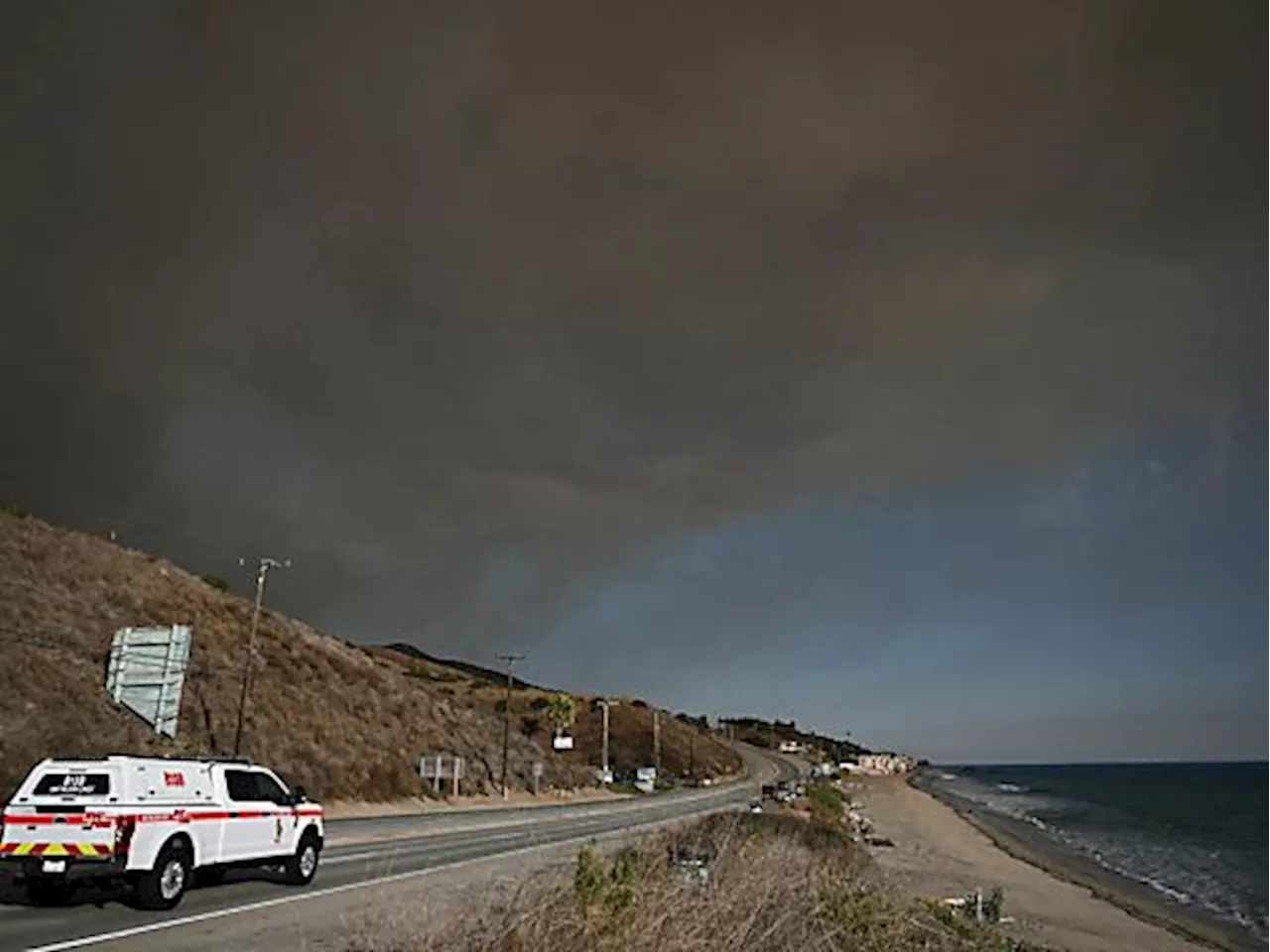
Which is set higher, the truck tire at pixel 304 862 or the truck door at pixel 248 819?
the truck door at pixel 248 819

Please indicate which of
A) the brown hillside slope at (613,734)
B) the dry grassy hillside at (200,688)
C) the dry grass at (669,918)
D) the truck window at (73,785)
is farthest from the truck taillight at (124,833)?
the brown hillside slope at (613,734)

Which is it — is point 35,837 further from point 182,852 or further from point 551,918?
point 551,918

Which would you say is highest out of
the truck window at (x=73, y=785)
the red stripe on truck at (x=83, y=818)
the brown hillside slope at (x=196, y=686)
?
the brown hillside slope at (x=196, y=686)

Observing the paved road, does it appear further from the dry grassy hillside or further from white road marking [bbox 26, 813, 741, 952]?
the dry grassy hillside

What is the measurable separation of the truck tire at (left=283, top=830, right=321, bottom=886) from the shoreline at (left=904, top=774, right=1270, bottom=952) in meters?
32.5

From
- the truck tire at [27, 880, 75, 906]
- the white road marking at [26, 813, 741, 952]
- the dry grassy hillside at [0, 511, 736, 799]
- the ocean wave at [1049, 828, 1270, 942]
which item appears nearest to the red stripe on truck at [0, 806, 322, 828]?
the truck tire at [27, 880, 75, 906]

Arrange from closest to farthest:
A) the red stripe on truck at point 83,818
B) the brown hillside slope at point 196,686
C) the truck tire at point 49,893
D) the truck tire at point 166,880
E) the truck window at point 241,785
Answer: the red stripe on truck at point 83,818
the truck tire at point 166,880
the truck tire at point 49,893
the truck window at point 241,785
the brown hillside slope at point 196,686

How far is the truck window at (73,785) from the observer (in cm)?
1622

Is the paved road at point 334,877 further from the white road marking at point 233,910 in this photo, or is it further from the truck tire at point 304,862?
the truck tire at point 304,862

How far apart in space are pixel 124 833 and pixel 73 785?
1164mm

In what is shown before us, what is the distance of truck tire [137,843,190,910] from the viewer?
1620 centimetres

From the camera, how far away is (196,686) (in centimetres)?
5647

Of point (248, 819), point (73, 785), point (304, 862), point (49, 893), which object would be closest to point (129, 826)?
point (73, 785)

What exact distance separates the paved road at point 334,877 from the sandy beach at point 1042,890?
43.0 feet
